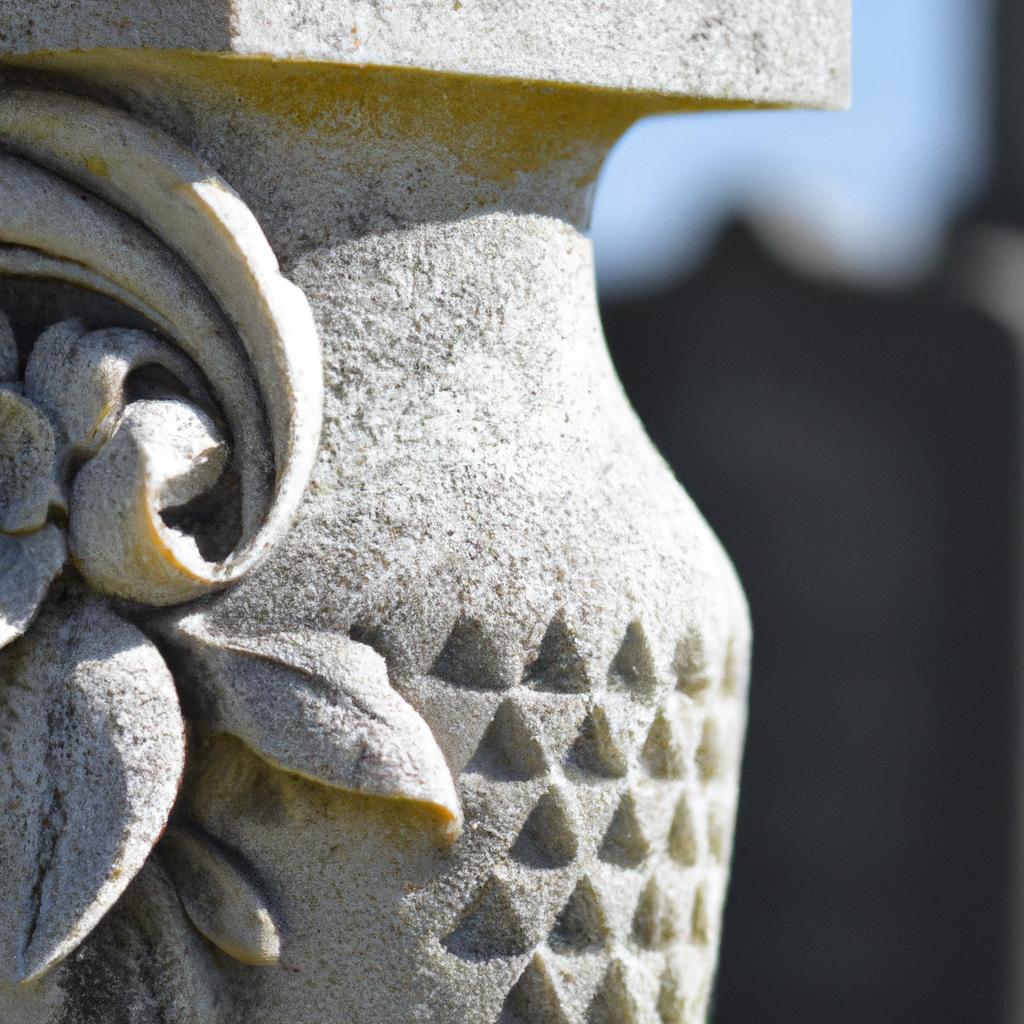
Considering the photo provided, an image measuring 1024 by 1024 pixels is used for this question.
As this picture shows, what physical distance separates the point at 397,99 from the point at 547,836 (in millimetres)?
575

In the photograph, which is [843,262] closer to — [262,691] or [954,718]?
[954,718]

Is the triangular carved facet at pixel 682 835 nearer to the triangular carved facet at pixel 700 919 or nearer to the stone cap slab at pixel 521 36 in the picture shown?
the triangular carved facet at pixel 700 919

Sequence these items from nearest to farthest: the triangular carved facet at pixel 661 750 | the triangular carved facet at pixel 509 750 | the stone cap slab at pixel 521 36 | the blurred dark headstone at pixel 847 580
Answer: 1. the stone cap slab at pixel 521 36
2. the triangular carved facet at pixel 509 750
3. the triangular carved facet at pixel 661 750
4. the blurred dark headstone at pixel 847 580

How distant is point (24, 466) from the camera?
1.24m

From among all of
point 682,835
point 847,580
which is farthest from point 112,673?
point 847,580

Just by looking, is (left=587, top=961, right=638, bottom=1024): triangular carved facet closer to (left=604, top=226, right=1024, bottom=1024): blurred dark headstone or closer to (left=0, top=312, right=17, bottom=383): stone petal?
(left=0, top=312, right=17, bottom=383): stone petal

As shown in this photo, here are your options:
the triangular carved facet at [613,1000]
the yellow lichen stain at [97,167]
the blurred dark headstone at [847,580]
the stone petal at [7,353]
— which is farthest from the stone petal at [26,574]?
the blurred dark headstone at [847,580]

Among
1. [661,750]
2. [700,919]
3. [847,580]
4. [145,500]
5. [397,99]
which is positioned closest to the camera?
[145,500]

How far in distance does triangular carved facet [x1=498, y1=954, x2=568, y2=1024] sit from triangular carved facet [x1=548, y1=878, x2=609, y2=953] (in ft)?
0.08

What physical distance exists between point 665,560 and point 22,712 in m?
0.52

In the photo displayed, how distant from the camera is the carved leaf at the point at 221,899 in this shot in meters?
1.27

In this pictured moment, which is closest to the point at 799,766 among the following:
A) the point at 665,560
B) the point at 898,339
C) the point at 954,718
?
the point at 954,718

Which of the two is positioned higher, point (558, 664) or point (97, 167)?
point (97, 167)

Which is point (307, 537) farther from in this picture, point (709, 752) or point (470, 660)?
point (709, 752)
